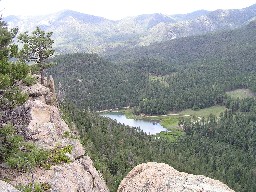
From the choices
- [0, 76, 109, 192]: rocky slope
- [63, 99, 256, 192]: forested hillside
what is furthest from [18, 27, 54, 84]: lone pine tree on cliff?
[63, 99, 256, 192]: forested hillside

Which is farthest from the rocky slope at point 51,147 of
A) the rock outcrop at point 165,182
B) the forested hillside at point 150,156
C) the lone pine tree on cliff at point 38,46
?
the forested hillside at point 150,156

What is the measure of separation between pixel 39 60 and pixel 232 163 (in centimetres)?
12201

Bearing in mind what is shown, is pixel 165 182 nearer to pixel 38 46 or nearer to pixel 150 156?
pixel 38 46

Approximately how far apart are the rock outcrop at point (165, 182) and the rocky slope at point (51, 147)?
187 inches

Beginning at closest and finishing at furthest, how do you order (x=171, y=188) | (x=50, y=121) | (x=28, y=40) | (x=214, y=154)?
(x=171, y=188), (x=50, y=121), (x=28, y=40), (x=214, y=154)

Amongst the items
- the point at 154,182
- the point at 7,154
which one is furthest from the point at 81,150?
the point at 154,182

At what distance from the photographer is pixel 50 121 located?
4325cm

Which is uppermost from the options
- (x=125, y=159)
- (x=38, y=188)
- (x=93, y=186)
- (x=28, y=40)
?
(x=28, y=40)

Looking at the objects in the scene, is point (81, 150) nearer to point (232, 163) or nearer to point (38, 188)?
point (38, 188)

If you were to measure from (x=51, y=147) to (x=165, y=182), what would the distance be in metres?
13.9

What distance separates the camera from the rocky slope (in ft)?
104

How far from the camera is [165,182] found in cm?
2853

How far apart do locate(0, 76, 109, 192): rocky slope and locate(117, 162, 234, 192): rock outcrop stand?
476 centimetres

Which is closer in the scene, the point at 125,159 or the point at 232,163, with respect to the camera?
the point at 125,159
